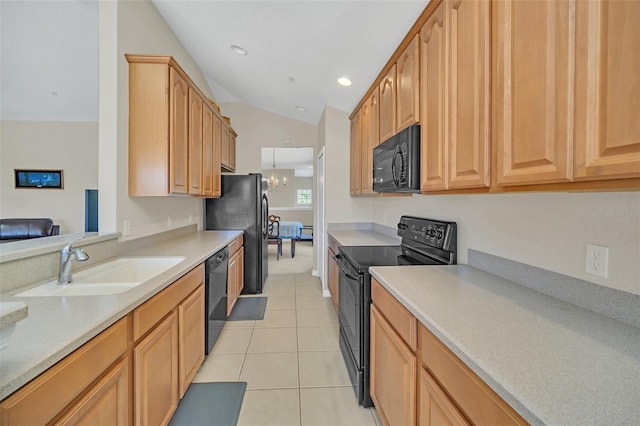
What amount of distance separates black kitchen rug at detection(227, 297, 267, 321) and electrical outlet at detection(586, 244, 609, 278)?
9.89 feet

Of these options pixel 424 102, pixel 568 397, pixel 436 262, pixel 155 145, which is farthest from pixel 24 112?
pixel 568 397

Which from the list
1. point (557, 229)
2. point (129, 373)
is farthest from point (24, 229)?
point (557, 229)

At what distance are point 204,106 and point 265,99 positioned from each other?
1.46 m

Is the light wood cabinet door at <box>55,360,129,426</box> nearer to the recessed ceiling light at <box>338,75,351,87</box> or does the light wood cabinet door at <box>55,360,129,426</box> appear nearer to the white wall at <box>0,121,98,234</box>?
the white wall at <box>0,121,98,234</box>

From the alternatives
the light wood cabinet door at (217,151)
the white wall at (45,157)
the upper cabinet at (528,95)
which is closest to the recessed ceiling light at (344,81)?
the upper cabinet at (528,95)

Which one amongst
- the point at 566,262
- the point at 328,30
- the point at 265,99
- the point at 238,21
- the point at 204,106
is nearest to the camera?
the point at 566,262

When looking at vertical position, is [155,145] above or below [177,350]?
above

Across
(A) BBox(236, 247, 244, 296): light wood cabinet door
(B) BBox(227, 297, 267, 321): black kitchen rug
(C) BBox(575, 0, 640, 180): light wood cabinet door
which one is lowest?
(B) BBox(227, 297, 267, 321): black kitchen rug

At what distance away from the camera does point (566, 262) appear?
3.84 ft

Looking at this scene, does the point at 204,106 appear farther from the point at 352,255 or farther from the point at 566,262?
Result: the point at 566,262

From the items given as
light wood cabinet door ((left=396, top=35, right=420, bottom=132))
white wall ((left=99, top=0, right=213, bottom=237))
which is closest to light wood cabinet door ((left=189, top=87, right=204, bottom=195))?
white wall ((left=99, top=0, right=213, bottom=237))

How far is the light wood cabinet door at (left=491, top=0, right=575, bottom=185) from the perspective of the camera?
849mm

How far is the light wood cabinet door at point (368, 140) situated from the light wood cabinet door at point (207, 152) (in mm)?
1752

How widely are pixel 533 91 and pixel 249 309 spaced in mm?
3501
